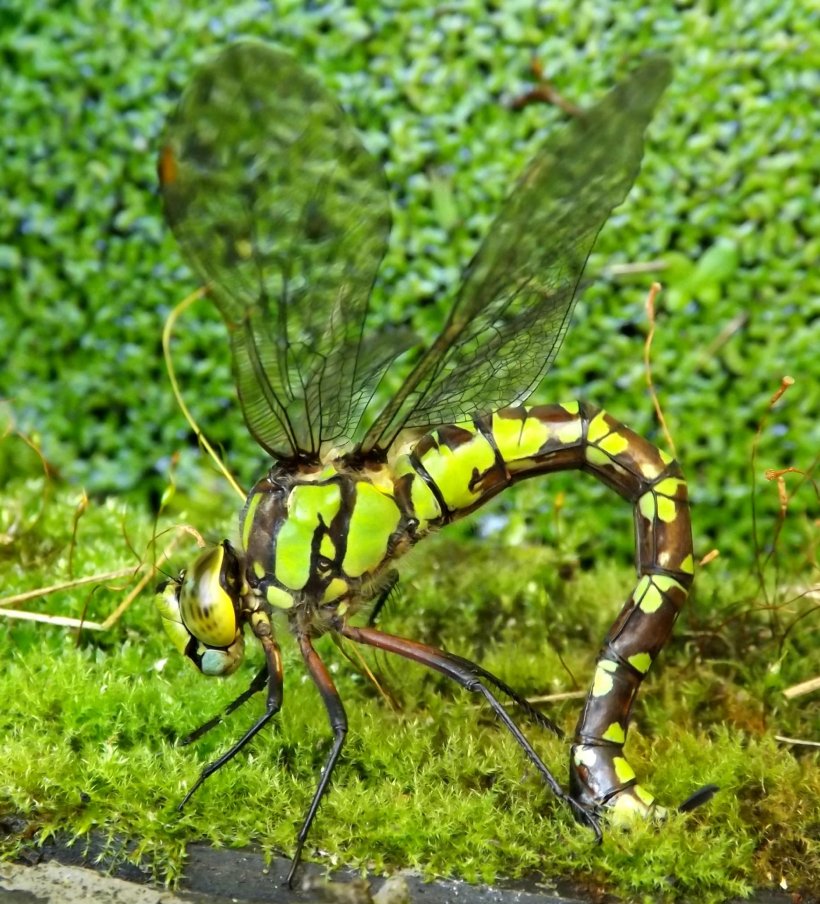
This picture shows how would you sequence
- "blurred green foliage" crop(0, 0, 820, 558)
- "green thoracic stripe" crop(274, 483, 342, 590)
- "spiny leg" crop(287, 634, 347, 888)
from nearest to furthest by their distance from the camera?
"spiny leg" crop(287, 634, 347, 888), "green thoracic stripe" crop(274, 483, 342, 590), "blurred green foliage" crop(0, 0, 820, 558)

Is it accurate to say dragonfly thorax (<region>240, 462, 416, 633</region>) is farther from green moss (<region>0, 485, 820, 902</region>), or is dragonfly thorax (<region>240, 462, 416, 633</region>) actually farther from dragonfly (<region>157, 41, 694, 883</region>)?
green moss (<region>0, 485, 820, 902</region>)

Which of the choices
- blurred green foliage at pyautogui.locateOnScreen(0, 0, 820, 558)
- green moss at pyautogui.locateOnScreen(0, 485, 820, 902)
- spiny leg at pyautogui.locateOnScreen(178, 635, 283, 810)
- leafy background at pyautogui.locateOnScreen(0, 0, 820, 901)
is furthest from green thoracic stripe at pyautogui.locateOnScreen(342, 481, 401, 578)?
blurred green foliage at pyautogui.locateOnScreen(0, 0, 820, 558)

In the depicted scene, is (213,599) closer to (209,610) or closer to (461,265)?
(209,610)

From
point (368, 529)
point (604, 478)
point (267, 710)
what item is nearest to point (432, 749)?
point (267, 710)

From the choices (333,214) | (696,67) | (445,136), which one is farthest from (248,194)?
(696,67)

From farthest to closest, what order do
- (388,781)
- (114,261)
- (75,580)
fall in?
(114,261), (75,580), (388,781)

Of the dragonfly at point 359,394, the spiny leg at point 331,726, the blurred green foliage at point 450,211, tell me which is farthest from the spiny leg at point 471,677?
the blurred green foliage at point 450,211

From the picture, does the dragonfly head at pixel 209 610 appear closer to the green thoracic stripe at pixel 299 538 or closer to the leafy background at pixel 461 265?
the green thoracic stripe at pixel 299 538

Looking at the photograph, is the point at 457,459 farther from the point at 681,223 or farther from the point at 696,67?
the point at 696,67
